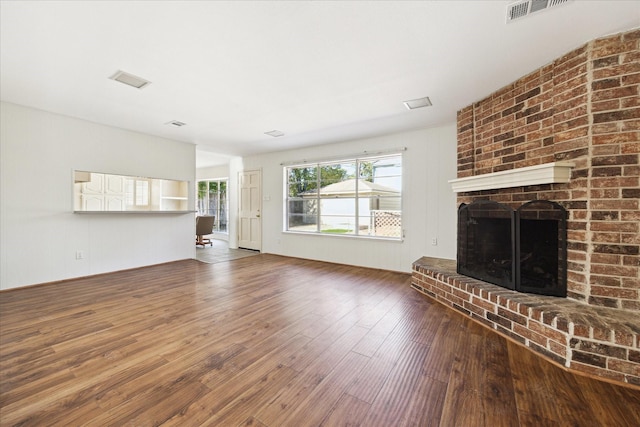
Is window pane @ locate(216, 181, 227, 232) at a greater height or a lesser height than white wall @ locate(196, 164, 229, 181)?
lesser

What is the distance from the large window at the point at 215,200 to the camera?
8.94 meters

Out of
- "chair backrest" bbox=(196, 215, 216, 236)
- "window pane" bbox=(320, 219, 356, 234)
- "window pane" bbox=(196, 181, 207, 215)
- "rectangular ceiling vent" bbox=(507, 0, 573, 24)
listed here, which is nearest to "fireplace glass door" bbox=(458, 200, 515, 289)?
"rectangular ceiling vent" bbox=(507, 0, 573, 24)

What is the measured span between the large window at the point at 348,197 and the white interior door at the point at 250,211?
0.90m

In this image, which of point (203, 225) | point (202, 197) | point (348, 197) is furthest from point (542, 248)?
point (202, 197)

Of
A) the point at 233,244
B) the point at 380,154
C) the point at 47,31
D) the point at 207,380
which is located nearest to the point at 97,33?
the point at 47,31

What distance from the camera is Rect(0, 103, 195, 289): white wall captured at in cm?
344

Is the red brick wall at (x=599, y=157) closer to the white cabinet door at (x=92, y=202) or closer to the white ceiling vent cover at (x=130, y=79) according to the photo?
the white ceiling vent cover at (x=130, y=79)

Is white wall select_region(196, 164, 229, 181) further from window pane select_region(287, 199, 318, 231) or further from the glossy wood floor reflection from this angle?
the glossy wood floor reflection

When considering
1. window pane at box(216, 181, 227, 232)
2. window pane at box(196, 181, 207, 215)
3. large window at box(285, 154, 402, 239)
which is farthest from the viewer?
window pane at box(196, 181, 207, 215)

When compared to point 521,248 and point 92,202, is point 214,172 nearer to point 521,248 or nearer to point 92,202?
point 92,202

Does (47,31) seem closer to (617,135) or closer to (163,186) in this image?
(163,186)

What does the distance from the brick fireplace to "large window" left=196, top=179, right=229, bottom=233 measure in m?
8.16

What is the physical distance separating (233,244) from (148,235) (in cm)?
240

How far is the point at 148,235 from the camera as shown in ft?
16.1
